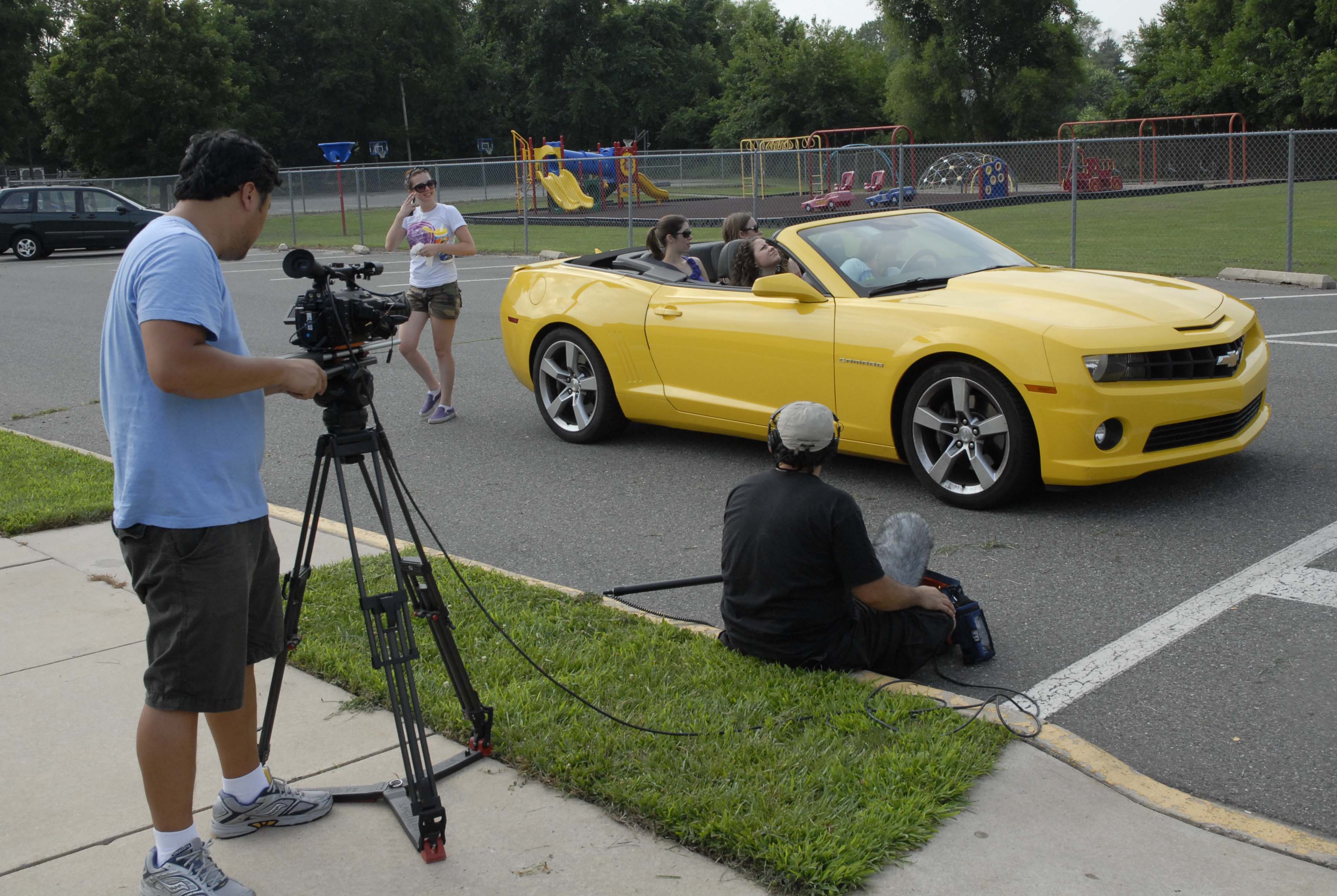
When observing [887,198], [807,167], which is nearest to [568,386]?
[807,167]

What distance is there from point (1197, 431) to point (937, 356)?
1.24m

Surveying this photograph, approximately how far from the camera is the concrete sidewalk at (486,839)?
2992 millimetres

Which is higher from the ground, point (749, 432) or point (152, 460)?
point (152, 460)

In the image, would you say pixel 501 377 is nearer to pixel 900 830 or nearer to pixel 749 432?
pixel 749 432

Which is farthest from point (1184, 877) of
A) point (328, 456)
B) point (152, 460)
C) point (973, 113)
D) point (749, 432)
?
point (973, 113)

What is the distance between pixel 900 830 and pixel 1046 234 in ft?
65.6

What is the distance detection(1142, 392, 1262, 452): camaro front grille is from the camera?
5750 mm

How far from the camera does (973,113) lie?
175ft

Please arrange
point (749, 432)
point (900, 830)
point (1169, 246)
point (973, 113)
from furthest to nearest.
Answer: point (973, 113), point (1169, 246), point (749, 432), point (900, 830)

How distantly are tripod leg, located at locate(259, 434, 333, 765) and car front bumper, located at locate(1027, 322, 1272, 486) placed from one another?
11.4ft

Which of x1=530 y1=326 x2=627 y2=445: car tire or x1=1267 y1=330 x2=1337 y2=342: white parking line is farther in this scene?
x1=1267 y1=330 x2=1337 y2=342: white parking line

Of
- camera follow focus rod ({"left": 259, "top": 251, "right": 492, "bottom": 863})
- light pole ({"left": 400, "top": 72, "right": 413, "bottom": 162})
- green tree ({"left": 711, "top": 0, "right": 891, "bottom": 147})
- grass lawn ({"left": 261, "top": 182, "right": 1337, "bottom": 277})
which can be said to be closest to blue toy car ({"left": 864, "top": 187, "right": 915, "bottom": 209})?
grass lawn ({"left": 261, "top": 182, "right": 1337, "bottom": 277})

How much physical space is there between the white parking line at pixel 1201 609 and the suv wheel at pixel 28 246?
28388mm

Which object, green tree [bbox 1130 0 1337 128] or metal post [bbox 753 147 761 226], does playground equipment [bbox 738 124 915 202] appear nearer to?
metal post [bbox 753 147 761 226]
